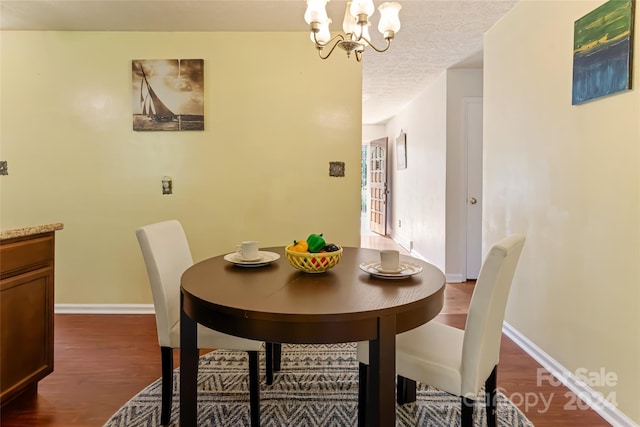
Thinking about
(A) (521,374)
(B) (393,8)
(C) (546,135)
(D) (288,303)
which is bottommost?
(A) (521,374)

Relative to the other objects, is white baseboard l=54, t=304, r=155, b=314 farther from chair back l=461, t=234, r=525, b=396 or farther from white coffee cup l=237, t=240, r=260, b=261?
chair back l=461, t=234, r=525, b=396

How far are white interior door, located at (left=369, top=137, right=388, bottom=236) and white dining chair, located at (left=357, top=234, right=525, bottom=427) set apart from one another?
5.86m

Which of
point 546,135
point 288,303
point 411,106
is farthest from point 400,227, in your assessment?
point 288,303

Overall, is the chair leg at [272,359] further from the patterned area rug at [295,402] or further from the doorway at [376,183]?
the doorway at [376,183]

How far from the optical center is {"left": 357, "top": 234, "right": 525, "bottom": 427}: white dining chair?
3.96 ft

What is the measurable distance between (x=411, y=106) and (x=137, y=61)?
3.74 m

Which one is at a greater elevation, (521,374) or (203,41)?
(203,41)

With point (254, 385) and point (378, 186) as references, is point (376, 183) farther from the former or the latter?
point (254, 385)

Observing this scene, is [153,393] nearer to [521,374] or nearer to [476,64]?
[521,374]

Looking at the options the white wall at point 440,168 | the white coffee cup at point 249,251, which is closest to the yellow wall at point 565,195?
the white wall at point 440,168

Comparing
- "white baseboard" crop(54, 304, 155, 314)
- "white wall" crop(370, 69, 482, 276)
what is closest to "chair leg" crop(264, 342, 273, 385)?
"white baseboard" crop(54, 304, 155, 314)

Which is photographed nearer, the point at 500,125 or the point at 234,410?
the point at 234,410

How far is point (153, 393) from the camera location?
1923 mm

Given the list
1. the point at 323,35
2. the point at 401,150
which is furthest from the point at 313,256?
the point at 401,150
